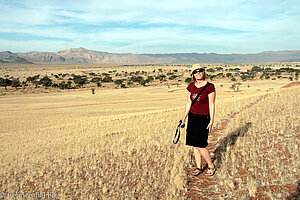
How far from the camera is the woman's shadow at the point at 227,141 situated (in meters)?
6.10

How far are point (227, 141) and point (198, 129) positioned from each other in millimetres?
2679

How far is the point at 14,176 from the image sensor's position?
6387 millimetres

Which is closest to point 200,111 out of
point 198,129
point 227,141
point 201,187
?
point 198,129

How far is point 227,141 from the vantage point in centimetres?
719

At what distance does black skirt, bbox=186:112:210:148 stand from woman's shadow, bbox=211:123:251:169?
3.40ft

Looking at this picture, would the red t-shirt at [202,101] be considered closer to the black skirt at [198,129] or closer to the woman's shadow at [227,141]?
the black skirt at [198,129]

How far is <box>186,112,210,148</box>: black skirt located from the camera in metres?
4.86

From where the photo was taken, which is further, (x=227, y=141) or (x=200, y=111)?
(x=227, y=141)

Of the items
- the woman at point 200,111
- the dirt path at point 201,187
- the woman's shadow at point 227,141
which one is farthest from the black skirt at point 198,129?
the woman's shadow at point 227,141

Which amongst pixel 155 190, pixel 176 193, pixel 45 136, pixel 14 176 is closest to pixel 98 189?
pixel 155 190

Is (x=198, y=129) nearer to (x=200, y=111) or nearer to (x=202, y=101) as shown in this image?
(x=200, y=111)

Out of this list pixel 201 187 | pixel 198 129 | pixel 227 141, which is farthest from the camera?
pixel 227 141

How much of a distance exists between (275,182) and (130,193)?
8.57 feet

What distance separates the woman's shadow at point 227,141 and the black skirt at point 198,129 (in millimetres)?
1037
